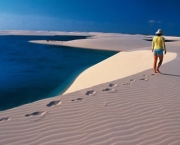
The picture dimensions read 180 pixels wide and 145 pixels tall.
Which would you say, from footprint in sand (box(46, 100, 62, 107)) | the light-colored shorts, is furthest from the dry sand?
the light-colored shorts

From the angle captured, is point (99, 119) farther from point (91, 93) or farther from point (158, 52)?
point (158, 52)

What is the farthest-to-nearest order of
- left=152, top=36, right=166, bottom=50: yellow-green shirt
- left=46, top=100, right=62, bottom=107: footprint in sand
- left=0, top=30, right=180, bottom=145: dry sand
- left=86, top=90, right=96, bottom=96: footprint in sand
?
1. left=152, top=36, right=166, bottom=50: yellow-green shirt
2. left=86, top=90, right=96, bottom=96: footprint in sand
3. left=46, top=100, right=62, bottom=107: footprint in sand
4. left=0, top=30, right=180, bottom=145: dry sand

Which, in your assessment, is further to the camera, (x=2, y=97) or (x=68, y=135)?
(x=2, y=97)

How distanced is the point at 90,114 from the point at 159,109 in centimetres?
163

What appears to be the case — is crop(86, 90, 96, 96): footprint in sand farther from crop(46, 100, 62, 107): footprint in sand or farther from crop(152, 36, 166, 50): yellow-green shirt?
crop(152, 36, 166, 50): yellow-green shirt

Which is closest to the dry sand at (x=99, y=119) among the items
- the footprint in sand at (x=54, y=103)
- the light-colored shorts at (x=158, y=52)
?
the footprint in sand at (x=54, y=103)

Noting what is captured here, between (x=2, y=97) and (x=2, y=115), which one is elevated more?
(x=2, y=115)

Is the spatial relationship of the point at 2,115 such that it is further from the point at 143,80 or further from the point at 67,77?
the point at 67,77

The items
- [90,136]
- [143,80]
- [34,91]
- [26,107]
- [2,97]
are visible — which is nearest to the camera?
[90,136]

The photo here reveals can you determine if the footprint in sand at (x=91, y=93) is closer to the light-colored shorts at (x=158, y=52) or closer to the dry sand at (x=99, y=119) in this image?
the dry sand at (x=99, y=119)

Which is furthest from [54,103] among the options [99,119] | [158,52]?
Answer: [158,52]

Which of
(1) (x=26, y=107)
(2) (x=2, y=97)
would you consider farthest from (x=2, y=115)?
(2) (x=2, y=97)

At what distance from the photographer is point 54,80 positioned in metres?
11.6

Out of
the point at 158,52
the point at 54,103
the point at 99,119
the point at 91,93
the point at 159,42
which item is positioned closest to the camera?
the point at 99,119
